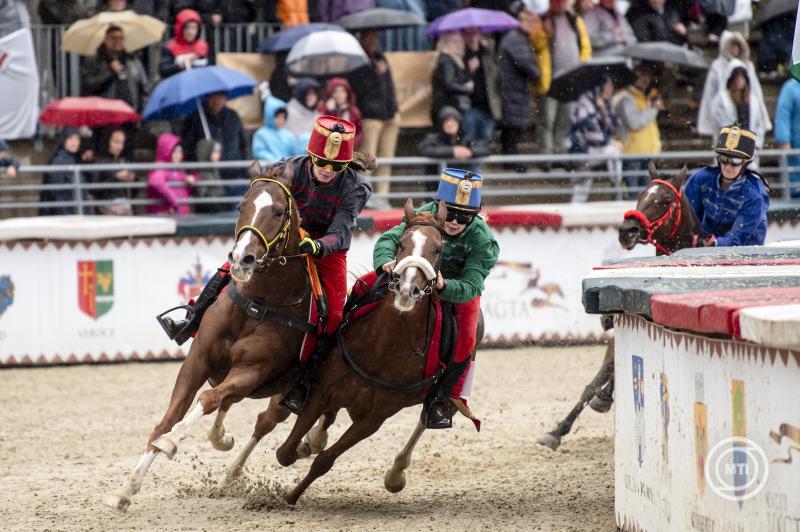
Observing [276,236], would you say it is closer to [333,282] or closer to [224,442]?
[333,282]

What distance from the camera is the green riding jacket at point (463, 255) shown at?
25.7 feet

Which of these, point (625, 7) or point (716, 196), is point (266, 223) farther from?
point (625, 7)

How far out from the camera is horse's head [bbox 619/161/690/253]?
10219 millimetres

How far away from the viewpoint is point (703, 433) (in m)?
5.84

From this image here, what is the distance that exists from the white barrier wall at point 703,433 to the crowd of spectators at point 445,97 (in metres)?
8.66

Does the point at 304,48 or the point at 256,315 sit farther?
the point at 304,48

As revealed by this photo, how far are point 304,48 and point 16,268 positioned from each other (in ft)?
13.4

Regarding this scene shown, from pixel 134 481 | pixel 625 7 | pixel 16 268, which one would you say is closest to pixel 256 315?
pixel 134 481

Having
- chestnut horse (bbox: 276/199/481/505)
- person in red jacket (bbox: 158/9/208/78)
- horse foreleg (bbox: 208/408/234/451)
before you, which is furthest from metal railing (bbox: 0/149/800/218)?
chestnut horse (bbox: 276/199/481/505)

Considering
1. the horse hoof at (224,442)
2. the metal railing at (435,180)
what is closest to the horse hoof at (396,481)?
the horse hoof at (224,442)

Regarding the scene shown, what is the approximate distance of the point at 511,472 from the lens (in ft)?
31.1

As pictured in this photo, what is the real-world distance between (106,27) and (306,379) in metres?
8.45

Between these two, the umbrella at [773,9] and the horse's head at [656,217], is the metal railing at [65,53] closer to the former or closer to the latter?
the umbrella at [773,9]

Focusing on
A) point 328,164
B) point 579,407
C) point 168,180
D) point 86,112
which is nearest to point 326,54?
point 168,180
